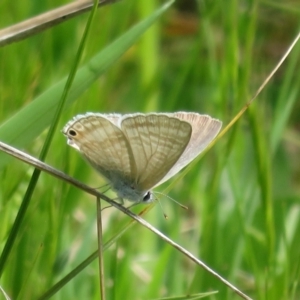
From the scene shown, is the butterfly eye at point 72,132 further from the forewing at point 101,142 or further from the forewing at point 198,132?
the forewing at point 198,132

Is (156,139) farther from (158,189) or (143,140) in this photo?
(158,189)

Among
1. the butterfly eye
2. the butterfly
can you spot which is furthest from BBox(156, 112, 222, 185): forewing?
the butterfly eye

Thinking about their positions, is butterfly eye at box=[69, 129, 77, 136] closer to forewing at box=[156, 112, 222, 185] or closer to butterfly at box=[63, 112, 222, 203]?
butterfly at box=[63, 112, 222, 203]

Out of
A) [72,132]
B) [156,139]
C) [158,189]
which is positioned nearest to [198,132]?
[156,139]

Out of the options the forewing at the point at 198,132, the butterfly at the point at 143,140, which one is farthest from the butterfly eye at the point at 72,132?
the forewing at the point at 198,132

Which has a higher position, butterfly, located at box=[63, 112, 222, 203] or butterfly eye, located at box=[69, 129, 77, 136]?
butterfly, located at box=[63, 112, 222, 203]

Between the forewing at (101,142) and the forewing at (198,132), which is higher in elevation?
the forewing at (198,132)
